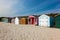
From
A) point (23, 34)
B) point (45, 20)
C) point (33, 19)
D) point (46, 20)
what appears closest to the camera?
point (23, 34)

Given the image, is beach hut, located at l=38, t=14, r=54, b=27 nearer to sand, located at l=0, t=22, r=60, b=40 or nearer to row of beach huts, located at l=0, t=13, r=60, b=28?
row of beach huts, located at l=0, t=13, r=60, b=28

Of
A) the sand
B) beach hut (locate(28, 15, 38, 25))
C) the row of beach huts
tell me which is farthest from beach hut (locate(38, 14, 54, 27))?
the sand

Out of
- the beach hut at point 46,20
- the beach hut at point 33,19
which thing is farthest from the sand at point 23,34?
the beach hut at point 33,19

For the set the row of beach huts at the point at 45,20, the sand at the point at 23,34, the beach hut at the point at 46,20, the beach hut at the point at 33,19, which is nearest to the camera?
the sand at the point at 23,34

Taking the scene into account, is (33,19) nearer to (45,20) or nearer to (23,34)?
(45,20)

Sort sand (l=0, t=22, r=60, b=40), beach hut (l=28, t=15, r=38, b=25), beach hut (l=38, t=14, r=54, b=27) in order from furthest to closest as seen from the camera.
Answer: beach hut (l=28, t=15, r=38, b=25)
beach hut (l=38, t=14, r=54, b=27)
sand (l=0, t=22, r=60, b=40)

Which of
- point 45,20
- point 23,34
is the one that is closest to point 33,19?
point 45,20

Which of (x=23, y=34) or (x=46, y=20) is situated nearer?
(x=23, y=34)

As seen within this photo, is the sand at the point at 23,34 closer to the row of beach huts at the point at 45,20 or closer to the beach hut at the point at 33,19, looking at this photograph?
the row of beach huts at the point at 45,20

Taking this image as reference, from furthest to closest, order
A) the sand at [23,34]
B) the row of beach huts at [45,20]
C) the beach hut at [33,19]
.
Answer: the beach hut at [33,19], the row of beach huts at [45,20], the sand at [23,34]

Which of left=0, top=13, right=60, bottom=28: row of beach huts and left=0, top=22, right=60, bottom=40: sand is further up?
left=0, top=13, right=60, bottom=28: row of beach huts

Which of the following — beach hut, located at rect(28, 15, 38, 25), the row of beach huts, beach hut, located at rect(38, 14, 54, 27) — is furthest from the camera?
beach hut, located at rect(28, 15, 38, 25)

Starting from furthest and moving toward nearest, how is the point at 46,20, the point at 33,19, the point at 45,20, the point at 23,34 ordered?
the point at 33,19 → the point at 45,20 → the point at 46,20 → the point at 23,34

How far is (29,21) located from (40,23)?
199 inches
